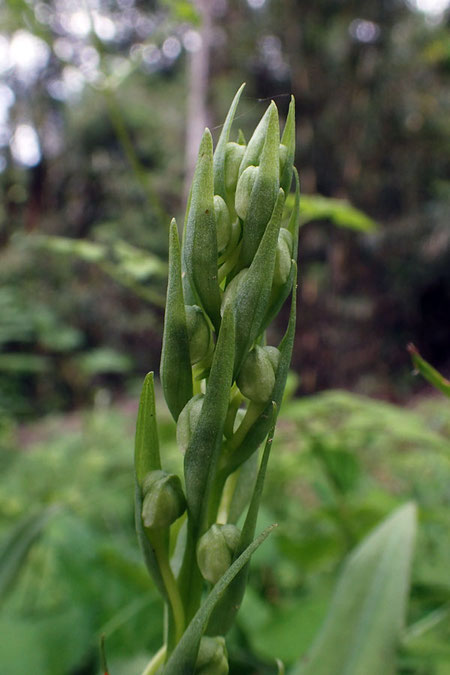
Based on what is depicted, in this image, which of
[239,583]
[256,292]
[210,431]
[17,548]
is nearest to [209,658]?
[239,583]

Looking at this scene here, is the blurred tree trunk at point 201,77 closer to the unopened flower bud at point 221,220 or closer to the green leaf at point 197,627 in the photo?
the unopened flower bud at point 221,220

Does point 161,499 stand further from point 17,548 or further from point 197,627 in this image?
point 17,548

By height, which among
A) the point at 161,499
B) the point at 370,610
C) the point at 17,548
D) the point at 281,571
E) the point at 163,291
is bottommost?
the point at 163,291

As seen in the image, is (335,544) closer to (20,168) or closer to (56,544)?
(56,544)

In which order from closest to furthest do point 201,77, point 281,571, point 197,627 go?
point 197,627
point 281,571
point 201,77

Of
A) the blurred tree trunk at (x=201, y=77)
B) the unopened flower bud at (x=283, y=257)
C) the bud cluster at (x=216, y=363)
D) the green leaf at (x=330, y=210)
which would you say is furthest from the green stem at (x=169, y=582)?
the blurred tree trunk at (x=201, y=77)

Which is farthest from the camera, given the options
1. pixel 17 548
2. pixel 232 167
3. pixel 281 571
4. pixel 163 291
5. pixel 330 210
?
pixel 163 291
